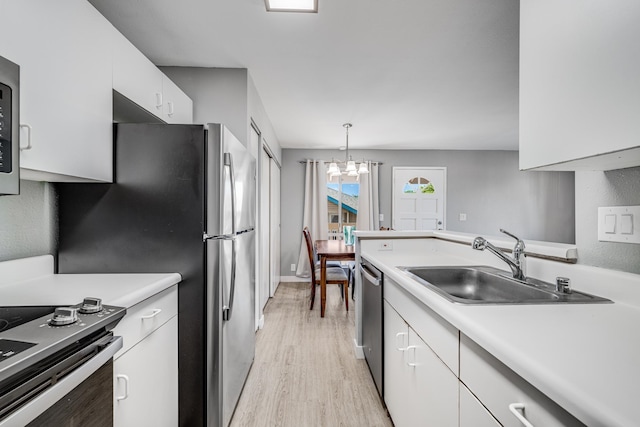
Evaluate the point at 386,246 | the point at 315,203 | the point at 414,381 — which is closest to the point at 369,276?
the point at 386,246

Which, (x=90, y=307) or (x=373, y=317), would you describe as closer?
(x=90, y=307)

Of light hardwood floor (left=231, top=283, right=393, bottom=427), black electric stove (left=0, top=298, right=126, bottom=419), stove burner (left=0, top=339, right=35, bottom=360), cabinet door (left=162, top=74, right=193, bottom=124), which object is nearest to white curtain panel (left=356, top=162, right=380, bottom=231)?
light hardwood floor (left=231, top=283, right=393, bottom=427)

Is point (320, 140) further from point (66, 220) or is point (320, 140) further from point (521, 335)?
point (521, 335)

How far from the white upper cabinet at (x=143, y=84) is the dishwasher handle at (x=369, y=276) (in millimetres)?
1659

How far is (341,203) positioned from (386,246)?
11.0 ft

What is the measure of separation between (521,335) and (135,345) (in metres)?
1.21

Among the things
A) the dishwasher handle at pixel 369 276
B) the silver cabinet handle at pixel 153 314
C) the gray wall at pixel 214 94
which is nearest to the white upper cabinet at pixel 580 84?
the dishwasher handle at pixel 369 276

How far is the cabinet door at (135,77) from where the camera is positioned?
4.99ft

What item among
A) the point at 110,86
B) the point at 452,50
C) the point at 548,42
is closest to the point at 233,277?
the point at 110,86

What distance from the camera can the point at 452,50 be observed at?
2301 millimetres

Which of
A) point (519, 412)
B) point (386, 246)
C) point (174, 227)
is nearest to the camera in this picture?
point (519, 412)

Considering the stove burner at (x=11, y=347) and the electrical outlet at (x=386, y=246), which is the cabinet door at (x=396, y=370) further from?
the stove burner at (x=11, y=347)

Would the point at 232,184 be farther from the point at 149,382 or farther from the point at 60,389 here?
the point at 60,389

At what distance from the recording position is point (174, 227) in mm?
1482
